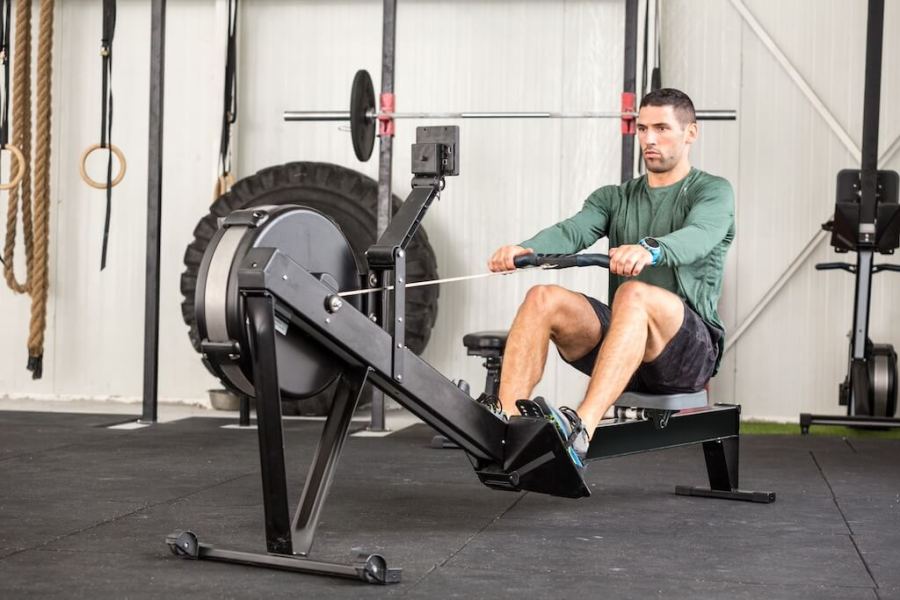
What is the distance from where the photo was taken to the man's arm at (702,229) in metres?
3.11

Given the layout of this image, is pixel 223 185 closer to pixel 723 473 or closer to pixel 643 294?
pixel 723 473

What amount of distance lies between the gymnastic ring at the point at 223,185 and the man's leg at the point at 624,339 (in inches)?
142

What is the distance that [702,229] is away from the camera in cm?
325

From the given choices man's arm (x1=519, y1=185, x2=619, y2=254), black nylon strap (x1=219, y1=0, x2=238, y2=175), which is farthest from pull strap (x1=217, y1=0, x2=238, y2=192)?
man's arm (x1=519, y1=185, x2=619, y2=254)

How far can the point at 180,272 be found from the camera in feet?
22.1

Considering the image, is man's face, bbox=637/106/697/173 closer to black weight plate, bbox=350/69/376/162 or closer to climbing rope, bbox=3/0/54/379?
black weight plate, bbox=350/69/376/162

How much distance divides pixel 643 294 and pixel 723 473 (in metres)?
0.85

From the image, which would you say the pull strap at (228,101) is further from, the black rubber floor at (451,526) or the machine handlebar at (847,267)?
the machine handlebar at (847,267)

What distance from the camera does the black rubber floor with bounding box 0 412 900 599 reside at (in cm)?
245

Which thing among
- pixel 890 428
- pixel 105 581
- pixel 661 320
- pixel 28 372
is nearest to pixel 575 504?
pixel 661 320

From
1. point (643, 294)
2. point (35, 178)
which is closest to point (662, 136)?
point (643, 294)

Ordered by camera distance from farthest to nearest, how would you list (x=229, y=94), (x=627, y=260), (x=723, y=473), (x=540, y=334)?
1. (x=229, y=94)
2. (x=723, y=473)
3. (x=540, y=334)
4. (x=627, y=260)

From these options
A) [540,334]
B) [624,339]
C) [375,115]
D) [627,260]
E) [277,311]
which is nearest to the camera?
[277,311]

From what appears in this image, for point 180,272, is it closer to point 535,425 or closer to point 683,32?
point 683,32
